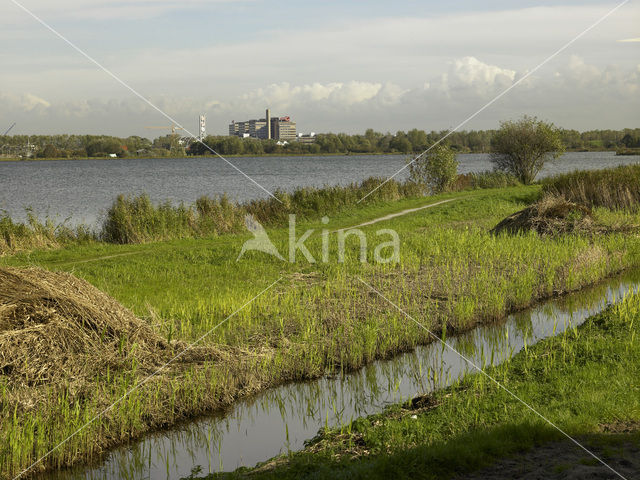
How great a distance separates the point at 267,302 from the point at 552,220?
11.6m

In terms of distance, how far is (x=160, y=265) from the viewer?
16.5 metres

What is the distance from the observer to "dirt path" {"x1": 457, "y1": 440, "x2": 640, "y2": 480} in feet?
17.7

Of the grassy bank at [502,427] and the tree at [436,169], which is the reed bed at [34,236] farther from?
the tree at [436,169]

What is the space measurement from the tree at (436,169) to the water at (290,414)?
2846 centimetres

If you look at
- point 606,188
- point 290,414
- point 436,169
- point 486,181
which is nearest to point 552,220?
point 606,188

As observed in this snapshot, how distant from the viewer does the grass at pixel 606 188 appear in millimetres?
24391

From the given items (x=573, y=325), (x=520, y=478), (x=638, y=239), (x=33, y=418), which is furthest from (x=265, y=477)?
(x=638, y=239)

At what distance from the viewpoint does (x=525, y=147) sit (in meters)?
43.9

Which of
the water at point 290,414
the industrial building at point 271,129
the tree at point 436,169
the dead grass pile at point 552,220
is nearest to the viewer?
the water at point 290,414

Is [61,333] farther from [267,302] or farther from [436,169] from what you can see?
[436,169]

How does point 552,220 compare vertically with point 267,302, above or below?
above

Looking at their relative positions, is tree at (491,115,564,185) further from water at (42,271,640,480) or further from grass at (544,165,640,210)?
water at (42,271,640,480)

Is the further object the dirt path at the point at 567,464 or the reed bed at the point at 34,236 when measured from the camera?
the reed bed at the point at 34,236

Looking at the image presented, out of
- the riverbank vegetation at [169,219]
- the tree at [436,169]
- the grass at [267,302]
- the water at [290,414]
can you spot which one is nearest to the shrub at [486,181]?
the tree at [436,169]
